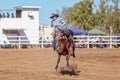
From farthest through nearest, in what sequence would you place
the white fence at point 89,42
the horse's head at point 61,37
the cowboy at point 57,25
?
1. the white fence at point 89,42
2. the cowboy at point 57,25
3. the horse's head at point 61,37

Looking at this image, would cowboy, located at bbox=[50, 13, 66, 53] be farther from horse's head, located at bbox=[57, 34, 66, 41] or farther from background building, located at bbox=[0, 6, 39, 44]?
background building, located at bbox=[0, 6, 39, 44]

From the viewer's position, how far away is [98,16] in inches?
2586

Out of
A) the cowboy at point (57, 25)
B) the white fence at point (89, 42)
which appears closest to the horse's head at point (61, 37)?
the cowboy at point (57, 25)

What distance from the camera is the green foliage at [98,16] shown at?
6162 cm

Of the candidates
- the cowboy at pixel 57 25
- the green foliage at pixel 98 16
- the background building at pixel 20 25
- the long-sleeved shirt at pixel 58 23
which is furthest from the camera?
the green foliage at pixel 98 16

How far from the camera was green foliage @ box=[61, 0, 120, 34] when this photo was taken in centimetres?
6162

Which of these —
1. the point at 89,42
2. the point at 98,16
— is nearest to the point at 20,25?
the point at 89,42

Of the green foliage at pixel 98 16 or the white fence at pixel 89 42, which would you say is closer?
the white fence at pixel 89 42

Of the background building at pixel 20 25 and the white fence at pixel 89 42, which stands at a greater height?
the background building at pixel 20 25

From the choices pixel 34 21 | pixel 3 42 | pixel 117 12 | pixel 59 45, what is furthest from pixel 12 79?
pixel 117 12

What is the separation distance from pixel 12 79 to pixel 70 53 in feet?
7.37

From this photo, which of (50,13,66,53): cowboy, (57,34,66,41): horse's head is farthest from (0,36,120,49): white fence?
(57,34,66,41): horse's head

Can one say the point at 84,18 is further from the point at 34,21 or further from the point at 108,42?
the point at 108,42

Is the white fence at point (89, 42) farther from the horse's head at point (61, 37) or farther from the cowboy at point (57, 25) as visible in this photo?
the horse's head at point (61, 37)
